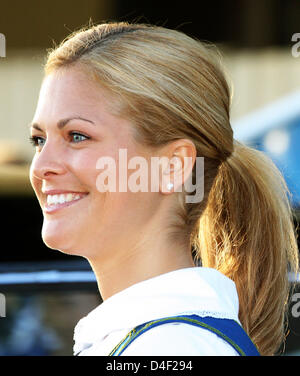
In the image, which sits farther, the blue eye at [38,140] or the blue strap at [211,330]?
the blue eye at [38,140]

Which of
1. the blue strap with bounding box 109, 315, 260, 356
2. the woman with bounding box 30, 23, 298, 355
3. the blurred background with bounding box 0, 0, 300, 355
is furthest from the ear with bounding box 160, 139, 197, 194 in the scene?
the blurred background with bounding box 0, 0, 300, 355

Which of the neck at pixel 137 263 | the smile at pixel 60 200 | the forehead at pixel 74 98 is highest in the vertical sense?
the forehead at pixel 74 98

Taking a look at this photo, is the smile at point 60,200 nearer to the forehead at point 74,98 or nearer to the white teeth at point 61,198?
the white teeth at point 61,198

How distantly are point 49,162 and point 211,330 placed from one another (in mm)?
547

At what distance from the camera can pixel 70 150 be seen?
182 cm

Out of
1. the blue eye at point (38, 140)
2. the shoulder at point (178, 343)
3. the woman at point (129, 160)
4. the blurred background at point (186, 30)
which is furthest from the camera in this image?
the blurred background at point (186, 30)

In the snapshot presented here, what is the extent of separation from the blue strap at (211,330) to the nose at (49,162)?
415 mm

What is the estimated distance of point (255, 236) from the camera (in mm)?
2113

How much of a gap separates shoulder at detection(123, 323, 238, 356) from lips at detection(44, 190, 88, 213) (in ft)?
1.28

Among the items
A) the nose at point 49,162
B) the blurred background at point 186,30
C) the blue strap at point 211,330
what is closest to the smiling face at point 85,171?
the nose at point 49,162

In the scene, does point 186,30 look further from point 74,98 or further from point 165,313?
point 165,313

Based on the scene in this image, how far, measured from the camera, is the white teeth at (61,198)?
1.83 meters
